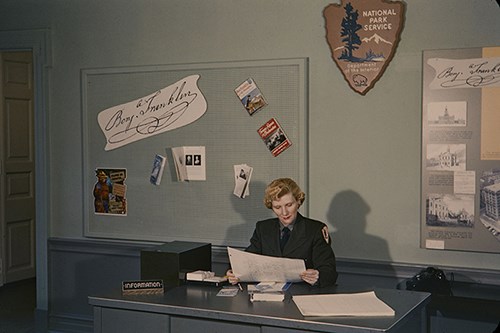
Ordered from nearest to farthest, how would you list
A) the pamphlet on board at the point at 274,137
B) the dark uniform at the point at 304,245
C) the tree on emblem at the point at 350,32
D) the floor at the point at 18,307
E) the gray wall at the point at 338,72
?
the dark uniform at the point at 304,245
the gray wall at the point at 338,72
the tree on emblem at the point at 350,32
the pamphlet on board at the point at 274,137
the floor at the point at 18,307

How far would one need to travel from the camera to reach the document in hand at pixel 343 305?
3369mm

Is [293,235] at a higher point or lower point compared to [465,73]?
lower

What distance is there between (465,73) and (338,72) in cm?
82

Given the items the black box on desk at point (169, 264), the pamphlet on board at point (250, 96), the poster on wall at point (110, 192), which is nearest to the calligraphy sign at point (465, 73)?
the pamphlet on board at point (250, 96)

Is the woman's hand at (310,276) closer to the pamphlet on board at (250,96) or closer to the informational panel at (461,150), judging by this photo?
the informational panel at (461,150)

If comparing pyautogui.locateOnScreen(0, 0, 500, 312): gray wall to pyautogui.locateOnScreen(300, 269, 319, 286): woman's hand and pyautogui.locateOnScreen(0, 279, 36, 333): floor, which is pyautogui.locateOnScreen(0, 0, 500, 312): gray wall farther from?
pyautogui.locateOnScreen(0, 279, 36, 333): floor

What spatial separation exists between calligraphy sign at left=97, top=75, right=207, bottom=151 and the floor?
168cm

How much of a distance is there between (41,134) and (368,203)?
2.75 meters

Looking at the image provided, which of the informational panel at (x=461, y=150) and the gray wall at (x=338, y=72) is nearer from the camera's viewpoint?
the informational panel at (x=461, y=150)

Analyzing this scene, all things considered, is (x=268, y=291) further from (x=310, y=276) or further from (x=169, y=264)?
(x=169, y=264)

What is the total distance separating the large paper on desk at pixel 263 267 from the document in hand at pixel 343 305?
0.20 meters

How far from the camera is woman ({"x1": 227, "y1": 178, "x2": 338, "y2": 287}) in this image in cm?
411

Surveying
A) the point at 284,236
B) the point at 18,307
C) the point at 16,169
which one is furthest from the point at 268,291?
the point at 16,169

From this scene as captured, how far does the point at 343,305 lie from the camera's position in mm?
3504
